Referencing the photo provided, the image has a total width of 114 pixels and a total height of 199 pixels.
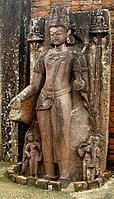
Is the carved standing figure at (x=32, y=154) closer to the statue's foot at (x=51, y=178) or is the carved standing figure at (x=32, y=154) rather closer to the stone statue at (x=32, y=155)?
the stone statue at (x=32, y=155)

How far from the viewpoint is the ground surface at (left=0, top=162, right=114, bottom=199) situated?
161 inches

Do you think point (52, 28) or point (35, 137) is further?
point (35, 137)

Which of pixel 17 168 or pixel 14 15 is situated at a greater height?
pixel 14 15

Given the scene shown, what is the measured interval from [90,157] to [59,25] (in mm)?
1983

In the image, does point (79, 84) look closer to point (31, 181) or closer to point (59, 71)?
point (59, 71)

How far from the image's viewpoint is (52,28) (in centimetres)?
461

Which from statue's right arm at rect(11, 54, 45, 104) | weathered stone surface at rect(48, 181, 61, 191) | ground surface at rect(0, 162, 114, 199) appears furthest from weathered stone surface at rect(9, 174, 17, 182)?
statue's right arm at rect(11, 54, 45, 104)

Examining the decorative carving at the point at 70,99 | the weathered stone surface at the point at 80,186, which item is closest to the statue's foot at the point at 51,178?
the decorative carving at the point at 70,99

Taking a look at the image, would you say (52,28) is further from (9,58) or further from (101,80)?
(9,58)

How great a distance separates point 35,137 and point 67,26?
1.79 meters

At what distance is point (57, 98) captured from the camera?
457cm

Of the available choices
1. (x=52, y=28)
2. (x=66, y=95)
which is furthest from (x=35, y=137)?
(x=52, y=28)

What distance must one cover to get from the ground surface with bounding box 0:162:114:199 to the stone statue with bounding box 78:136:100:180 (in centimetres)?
25

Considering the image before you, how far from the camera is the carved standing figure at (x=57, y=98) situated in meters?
4.55
